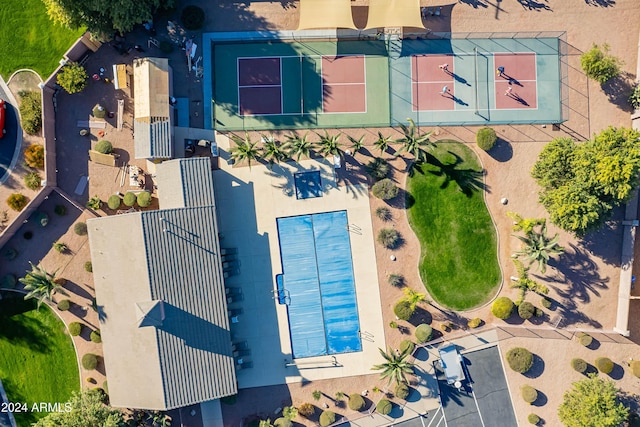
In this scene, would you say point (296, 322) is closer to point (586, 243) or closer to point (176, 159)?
point (176, 159)

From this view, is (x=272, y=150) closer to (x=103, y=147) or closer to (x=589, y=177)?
(x=103, y=147)

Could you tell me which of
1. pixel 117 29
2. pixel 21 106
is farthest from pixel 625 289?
pixel 21 106

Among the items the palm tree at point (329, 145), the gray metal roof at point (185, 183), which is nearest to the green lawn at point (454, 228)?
the palm tree at point (329, 145)

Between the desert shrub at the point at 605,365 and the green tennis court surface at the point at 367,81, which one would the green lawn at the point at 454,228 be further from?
the desert shrub at the point at 605,365

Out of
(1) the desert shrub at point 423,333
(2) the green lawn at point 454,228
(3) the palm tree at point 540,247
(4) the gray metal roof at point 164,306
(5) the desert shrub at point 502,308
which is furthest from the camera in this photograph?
(2) the green lawn at point 454,228

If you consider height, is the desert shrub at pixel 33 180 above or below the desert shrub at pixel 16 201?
above

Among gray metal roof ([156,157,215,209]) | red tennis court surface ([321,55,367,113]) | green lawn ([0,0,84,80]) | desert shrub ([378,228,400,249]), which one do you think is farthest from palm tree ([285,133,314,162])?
green lawn ([0,0,84,80])

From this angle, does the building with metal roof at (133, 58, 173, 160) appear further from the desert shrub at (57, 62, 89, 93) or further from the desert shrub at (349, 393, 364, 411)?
the desert shrub at (349, 393, 364, 411)
